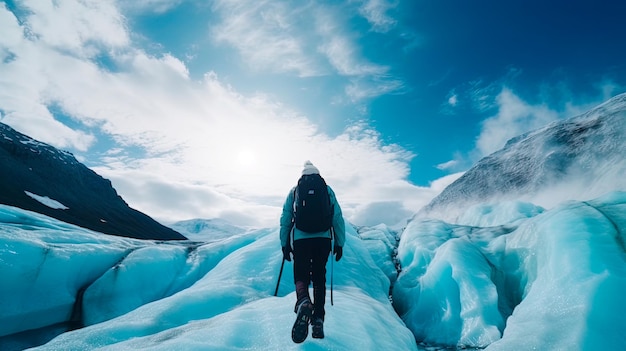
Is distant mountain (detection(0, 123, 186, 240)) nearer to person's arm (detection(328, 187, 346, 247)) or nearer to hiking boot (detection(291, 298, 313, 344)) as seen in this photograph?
person's arm (detection(328, 187, 346, 247))

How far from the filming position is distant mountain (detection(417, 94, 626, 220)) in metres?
15.3

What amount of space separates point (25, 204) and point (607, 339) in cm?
7733

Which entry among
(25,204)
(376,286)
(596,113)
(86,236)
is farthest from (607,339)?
(25,204)

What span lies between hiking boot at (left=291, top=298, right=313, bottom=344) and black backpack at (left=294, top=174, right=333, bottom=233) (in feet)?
3.11

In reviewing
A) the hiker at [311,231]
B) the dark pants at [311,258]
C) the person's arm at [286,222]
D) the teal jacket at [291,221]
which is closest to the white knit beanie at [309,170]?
the hiker at [311,231]

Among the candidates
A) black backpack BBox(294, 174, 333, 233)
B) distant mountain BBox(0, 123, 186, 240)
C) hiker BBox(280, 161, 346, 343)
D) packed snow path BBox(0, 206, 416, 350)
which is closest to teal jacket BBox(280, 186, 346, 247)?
hiker BBox(280, 161, 346, 343)

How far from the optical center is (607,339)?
393cm

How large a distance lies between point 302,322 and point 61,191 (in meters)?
103

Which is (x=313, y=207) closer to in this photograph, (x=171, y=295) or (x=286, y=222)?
(x=286, y=222)

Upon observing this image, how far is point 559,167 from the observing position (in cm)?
1894

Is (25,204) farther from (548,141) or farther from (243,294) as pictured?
(548,141)

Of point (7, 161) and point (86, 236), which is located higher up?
point (7, 161)

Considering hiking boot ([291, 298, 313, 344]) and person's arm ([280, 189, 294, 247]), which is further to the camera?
person's arm ([280, 189, 294, 247])

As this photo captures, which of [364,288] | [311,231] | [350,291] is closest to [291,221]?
[311,231]
